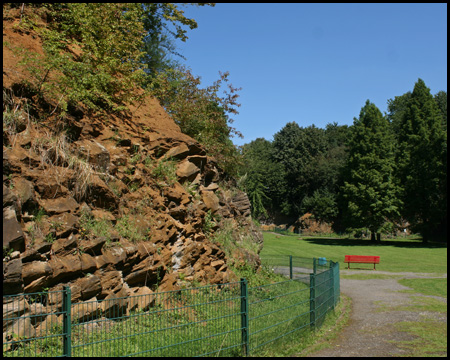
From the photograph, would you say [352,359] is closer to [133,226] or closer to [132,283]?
[132,283]

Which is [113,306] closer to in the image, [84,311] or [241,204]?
[84,311]

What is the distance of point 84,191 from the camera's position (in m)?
8.14

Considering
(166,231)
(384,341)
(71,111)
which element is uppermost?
(71,111)

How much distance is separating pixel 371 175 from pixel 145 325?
49.5m

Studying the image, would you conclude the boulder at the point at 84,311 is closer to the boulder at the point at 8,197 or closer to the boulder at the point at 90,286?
the boulder at the point at 90,286

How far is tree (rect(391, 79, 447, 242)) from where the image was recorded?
49.0 m

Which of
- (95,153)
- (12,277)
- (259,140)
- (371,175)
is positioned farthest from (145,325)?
(259,140)

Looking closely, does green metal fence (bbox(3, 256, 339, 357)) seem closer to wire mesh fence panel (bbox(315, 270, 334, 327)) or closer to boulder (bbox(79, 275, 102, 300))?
wire mesh fence panel (bbox(315, 270, 334, 327))

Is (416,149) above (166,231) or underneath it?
above

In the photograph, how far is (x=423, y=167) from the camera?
49.9 m

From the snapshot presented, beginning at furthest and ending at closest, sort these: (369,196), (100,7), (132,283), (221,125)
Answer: (369,196) → (221,125) → (100,7) → (132,283)

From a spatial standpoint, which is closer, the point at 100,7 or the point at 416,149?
the point at 100,7

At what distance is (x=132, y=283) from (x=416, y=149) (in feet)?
165

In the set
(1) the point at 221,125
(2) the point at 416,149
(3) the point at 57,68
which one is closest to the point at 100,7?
(3) the point at 57,68
